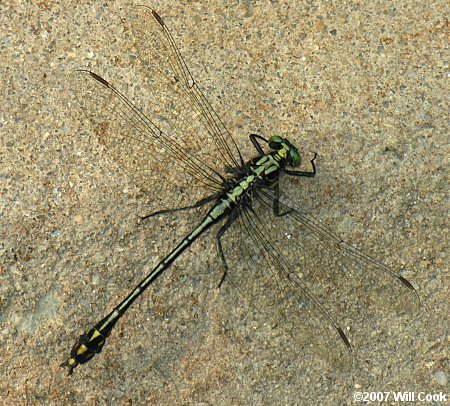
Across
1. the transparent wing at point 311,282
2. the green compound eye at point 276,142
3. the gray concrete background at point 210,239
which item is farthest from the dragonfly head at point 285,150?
the transparent wing at point 311,282

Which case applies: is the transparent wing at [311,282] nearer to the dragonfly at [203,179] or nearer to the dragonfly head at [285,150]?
the dragonfly at [203,179]

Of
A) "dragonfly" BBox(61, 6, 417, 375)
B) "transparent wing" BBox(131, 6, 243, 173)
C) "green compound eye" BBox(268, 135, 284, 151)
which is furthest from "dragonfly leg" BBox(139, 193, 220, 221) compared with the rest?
"green compound eye" BBox(268, 135, 284, 151)

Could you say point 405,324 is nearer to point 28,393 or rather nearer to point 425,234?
point 425,234

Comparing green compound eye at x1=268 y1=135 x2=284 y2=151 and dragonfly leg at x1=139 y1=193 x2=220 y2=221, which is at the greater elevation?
green compound eye at x1=268 y1=135 x2=284 y2=151

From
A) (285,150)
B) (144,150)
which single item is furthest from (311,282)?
(144,150)

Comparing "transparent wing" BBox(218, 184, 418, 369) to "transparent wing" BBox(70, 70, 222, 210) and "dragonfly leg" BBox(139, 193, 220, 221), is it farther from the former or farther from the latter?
"transparent wing" BBox(70, 70, 222, 210)

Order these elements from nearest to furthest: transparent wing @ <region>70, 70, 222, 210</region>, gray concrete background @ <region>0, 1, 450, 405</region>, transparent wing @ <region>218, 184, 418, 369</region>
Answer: transparent wing @ <region>218, 184, 418, 369</region> → gray concrete background @ <region>0, 1, 450, 405</region> → transparent wing @ <region>70, 70, 222, 210</region>

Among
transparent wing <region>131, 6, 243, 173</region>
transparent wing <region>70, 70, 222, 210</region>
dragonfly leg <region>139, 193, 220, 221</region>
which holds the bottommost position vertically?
dragonfly leg <region>139, 193, 220, 221</region>
